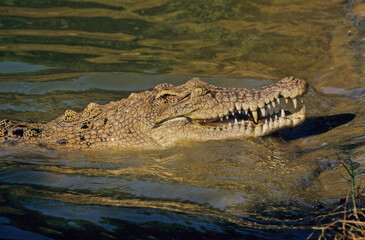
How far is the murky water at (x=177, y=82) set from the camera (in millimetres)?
3855

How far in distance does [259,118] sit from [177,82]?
2899mm

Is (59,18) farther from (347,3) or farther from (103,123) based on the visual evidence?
(347,3)

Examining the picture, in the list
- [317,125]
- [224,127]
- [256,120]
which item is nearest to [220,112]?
[224,127]

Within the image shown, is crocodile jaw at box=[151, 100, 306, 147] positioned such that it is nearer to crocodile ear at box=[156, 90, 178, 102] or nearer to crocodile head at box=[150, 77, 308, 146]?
crocodile head at box=[150, 77, 308, 146]

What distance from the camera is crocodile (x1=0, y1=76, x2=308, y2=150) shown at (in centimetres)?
539

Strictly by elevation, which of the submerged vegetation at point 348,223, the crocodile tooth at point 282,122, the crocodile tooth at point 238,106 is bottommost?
the submerged vegetation at point 348,223

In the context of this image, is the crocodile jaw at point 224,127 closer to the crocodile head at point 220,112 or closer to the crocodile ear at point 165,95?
the crocodile head at point 220,112

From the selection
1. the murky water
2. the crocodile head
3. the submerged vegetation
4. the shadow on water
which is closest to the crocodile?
the crocodile head

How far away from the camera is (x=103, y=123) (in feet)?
19.7

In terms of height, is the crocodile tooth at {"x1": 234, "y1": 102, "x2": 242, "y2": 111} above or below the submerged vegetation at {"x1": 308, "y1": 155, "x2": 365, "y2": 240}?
above

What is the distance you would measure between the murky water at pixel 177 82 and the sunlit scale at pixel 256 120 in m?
0.28

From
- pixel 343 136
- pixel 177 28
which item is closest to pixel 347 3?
pixel 177 28

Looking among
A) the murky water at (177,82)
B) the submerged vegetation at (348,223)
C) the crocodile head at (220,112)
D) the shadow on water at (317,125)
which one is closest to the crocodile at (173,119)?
the crocodile head at (220,112)

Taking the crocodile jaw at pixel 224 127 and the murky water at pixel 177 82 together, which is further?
the crocodile jaw at pixel 224 127
